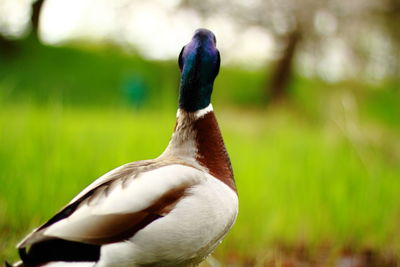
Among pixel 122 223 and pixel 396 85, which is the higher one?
pixel 122 223

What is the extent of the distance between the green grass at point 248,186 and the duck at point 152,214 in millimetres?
825

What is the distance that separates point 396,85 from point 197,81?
55.7 ft

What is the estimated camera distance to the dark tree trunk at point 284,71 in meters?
16.6

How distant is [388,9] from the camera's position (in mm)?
15203

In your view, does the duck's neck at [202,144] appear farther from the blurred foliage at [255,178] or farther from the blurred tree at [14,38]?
the blurred tree at [14,38]

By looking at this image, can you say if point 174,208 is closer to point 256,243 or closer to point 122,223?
point 122,223

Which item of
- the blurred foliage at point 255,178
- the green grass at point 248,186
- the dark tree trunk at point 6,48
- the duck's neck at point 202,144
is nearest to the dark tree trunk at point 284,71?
the dark tree trunk at point 6,48

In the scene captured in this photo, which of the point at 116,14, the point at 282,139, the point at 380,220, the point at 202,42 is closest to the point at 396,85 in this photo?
the point at 116,14

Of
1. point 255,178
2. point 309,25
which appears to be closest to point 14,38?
point 309,25

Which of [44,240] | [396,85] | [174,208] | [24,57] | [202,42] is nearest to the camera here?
[44,240]

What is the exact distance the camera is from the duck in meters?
1.19

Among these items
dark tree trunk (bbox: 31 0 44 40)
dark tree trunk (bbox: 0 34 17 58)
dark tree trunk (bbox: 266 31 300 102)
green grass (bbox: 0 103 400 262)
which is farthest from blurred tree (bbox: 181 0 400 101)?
green grass (bbox: 0 103 400 262)

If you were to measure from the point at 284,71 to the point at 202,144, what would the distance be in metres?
15.5

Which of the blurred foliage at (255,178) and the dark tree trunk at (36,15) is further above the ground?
the dark tree trunk at (36,15)
